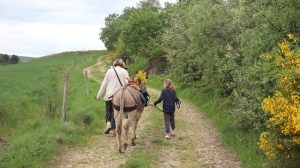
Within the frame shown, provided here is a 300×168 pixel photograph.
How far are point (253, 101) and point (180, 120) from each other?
5.78 meters

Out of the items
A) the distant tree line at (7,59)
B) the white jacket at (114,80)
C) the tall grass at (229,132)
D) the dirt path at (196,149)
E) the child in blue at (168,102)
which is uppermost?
the distant tree line at (7,59)

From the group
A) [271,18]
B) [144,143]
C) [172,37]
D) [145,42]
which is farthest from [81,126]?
[145,42]

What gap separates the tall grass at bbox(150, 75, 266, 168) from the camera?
32.5 feet

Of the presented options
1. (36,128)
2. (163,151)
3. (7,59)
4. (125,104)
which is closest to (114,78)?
(125,104)

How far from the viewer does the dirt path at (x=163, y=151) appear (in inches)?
383

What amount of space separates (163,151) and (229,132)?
291cm

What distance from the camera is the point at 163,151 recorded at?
1083 centimetres

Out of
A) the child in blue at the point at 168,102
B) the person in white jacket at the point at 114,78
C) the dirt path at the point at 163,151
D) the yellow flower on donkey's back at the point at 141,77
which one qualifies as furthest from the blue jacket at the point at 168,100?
the person in white jacket at the point at 114,78

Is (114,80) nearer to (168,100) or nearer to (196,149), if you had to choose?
(168,100)

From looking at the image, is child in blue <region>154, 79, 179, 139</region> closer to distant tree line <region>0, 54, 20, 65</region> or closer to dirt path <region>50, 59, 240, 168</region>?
dirt path <region>50, 59, 240, 168</region>

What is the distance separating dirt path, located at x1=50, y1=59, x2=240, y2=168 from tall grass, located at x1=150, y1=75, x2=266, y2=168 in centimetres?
24

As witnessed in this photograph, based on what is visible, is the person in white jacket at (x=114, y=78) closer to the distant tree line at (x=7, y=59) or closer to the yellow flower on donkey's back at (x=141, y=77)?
the yellow flower on donkey's back at (x=141, y=77)

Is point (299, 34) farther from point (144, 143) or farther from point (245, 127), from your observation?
point (144, 143)

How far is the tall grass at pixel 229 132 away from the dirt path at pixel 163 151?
0.24m
